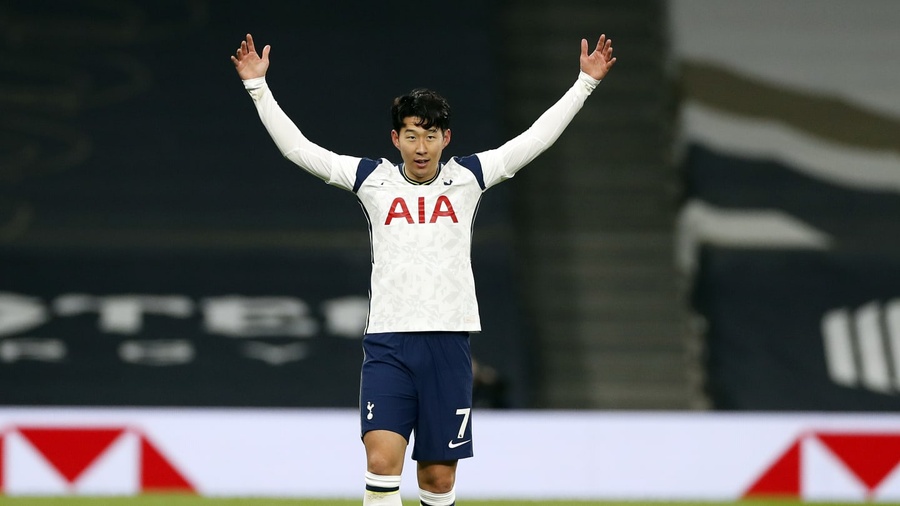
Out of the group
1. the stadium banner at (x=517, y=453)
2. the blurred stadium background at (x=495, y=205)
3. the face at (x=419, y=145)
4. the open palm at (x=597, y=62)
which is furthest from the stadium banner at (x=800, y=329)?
the face at (x=419, y=145)

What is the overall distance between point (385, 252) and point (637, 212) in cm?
914

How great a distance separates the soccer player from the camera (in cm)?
477

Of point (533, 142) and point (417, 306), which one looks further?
point (533, 142)

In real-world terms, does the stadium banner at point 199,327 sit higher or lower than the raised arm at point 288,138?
lower

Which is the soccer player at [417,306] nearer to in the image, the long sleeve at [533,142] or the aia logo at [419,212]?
the aia logo at [419,212]

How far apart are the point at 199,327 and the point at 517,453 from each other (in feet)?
12.7

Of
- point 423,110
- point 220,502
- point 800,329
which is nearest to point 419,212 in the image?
point 423,110

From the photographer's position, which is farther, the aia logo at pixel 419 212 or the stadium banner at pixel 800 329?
the stadium banner at pixel 800 329

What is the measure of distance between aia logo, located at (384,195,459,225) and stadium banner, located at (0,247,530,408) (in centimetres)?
708

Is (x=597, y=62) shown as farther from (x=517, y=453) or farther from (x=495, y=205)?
(x=495, y=205)

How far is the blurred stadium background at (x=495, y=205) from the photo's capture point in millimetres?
12219

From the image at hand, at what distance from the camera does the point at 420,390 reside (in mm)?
4820

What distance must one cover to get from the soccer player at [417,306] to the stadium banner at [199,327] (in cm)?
702

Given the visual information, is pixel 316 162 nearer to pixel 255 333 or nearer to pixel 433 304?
pixel 433 304
